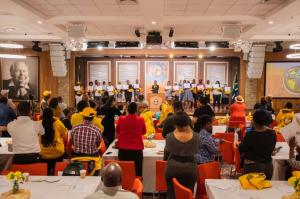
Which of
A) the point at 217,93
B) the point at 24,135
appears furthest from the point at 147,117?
the point at 217,93

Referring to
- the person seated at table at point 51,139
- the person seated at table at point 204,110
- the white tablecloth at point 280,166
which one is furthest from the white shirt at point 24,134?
the white tablecloth at point 280,166

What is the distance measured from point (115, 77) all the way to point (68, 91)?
287cm

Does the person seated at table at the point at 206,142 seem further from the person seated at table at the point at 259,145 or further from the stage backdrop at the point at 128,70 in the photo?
the stage backdrop at the point at 128,70

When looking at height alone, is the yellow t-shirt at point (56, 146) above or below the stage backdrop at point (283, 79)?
below

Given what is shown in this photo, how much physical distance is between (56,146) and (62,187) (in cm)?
153

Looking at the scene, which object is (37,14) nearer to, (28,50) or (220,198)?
(220,198)

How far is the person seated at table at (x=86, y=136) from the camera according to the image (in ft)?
15.7

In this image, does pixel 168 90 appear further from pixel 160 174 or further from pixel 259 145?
pixel 259 145

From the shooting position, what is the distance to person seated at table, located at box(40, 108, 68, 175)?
4910 millimetres

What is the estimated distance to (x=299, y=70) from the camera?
53.2 ft

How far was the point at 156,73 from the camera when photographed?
60.4 feet

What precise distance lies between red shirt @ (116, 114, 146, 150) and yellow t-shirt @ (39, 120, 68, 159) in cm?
89

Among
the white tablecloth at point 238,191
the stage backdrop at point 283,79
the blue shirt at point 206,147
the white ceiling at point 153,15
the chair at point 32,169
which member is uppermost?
the white ceiling at point 153,15

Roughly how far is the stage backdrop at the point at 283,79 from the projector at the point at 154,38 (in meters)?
8.18
